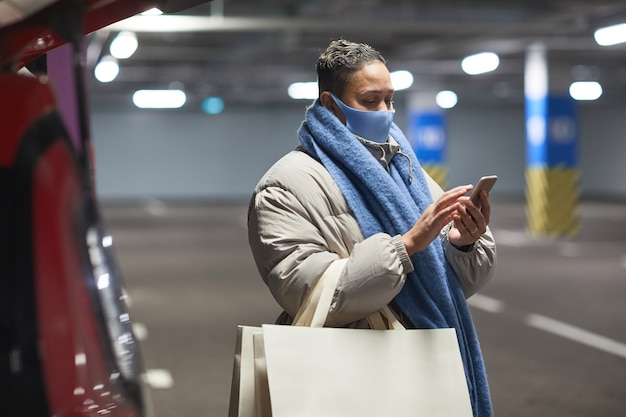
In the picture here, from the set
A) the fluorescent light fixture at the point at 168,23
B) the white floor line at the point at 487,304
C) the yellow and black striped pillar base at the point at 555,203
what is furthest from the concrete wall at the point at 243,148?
the white floor line at the point at 487,304

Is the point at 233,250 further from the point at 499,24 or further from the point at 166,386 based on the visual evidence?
the point at 166,386

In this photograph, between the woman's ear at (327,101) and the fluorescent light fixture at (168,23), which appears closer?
the woman's ear at (327,101)

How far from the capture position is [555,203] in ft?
65.5

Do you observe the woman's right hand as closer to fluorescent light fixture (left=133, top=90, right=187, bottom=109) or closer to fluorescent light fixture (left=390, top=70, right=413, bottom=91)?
fluorescent light fixture (left=390, top=70, right=413, bottom=91)

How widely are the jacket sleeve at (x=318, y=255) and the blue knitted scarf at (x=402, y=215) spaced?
0.26 ft

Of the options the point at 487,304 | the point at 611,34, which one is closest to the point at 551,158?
the point at 611,34

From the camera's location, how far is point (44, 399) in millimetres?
1604

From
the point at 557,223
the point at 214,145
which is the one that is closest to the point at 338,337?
the point at 557,223

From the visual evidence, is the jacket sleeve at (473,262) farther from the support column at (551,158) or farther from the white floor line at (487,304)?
the support column at (551,158)

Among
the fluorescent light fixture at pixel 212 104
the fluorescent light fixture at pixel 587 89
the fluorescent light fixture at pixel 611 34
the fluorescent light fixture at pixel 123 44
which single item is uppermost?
the fluorescent light fixture at pixel 212 104

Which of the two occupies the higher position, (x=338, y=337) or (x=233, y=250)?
(x=233, y=250)

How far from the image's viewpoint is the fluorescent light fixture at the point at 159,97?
36966 millimetres

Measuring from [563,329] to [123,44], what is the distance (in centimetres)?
1114

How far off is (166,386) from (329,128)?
411cm
